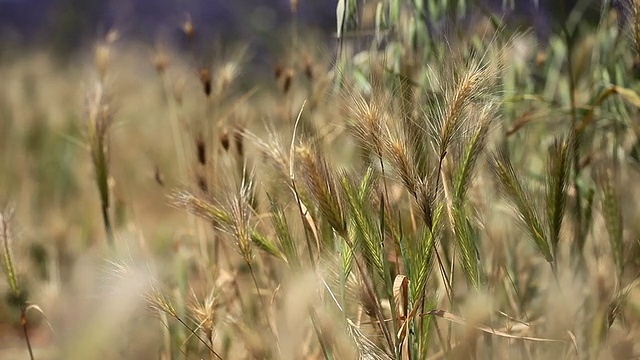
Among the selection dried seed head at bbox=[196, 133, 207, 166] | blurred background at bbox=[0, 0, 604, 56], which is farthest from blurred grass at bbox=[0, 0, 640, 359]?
blurred background at bbox=[0, 0, 604, 56]

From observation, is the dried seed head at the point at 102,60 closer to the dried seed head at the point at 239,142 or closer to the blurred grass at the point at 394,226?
the blurred grass at the point at 394,226

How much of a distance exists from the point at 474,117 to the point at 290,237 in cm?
21

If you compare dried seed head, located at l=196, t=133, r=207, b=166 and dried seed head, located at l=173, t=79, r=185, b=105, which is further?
dried seed head, located at l=173, t=79, r=185, b=105

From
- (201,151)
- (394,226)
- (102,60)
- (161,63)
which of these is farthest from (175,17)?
(394,226)

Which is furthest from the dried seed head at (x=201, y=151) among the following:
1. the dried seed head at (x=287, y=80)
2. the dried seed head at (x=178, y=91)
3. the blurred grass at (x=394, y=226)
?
the dried seed head at (x=178, y=91)

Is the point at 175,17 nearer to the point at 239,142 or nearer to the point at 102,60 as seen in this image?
the point at 102,60

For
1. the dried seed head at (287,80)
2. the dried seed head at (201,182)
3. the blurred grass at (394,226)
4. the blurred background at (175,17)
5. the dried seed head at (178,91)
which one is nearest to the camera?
the blurred grass at (394,226)

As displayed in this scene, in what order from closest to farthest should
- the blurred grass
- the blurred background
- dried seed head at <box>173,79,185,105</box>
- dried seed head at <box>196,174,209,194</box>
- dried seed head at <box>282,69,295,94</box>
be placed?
the blurred grass, dried seed head at <box>196,174,209,194</box>, dried seed head at <box>282,69,295,94</box>, dried seed head at <box>173,79,185,105</box>, the blurred background

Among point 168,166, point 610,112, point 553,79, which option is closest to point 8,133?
point 168,166

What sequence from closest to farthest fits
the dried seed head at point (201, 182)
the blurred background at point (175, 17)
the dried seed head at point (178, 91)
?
the dried seed head at point (201, 182) → the dried seed head at point (178, 91) → the blurred background at point (175, 17)

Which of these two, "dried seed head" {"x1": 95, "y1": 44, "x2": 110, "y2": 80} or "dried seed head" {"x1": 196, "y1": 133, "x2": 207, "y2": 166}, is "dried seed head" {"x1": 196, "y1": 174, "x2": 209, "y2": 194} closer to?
"dried seed head" {"x1": 196, "y1": 133, "x2": 207, "y2": 166}

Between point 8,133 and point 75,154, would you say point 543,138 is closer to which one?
point 75,154

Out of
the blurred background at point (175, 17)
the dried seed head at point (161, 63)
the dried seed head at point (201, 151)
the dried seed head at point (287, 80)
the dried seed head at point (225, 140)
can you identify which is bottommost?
the blurred background at point (175, 17)

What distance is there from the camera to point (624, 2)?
0.86 metres
